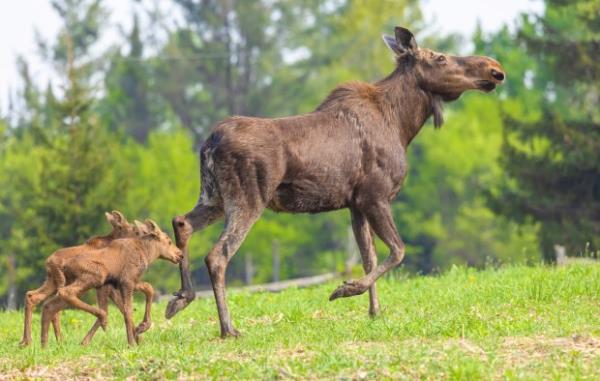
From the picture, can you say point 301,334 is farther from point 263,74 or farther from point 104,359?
point 263,74

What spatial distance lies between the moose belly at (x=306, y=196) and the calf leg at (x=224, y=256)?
0.47 meters

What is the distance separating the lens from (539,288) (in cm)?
1320

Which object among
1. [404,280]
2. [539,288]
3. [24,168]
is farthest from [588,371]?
[24,168]

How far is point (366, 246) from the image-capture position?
12891mm

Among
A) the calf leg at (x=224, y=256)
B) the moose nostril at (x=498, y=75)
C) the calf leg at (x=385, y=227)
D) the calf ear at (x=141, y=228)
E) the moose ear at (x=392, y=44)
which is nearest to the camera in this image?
the calf leg at (x=224, y=256)

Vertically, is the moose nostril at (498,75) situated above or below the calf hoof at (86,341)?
above

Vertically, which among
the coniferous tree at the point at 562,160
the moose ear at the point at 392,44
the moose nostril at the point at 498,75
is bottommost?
the coniferous tree at the point at 562,160

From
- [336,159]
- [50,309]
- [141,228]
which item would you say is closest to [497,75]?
[336,159]

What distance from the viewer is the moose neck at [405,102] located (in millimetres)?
13008

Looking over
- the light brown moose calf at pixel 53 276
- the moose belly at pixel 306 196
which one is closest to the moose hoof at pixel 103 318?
the light brown moose calf at pixel 53 276

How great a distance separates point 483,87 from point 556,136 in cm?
2054

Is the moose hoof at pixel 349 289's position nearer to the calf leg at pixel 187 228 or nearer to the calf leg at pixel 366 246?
the calf leg at pixel 366 246

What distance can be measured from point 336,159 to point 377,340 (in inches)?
85.5

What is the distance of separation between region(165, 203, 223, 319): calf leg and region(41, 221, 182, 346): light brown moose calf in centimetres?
15
